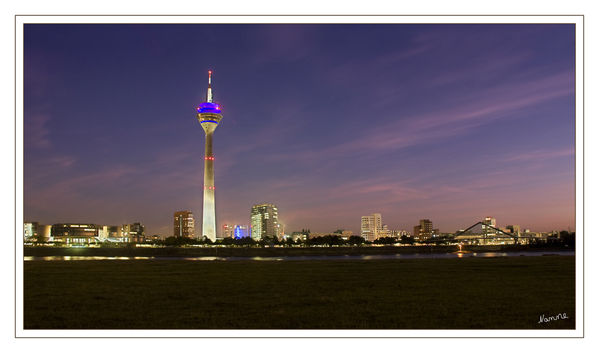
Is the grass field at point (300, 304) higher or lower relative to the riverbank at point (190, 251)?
higher

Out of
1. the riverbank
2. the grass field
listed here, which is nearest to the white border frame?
the grass field

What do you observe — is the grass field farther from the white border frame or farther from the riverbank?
the riverbank
